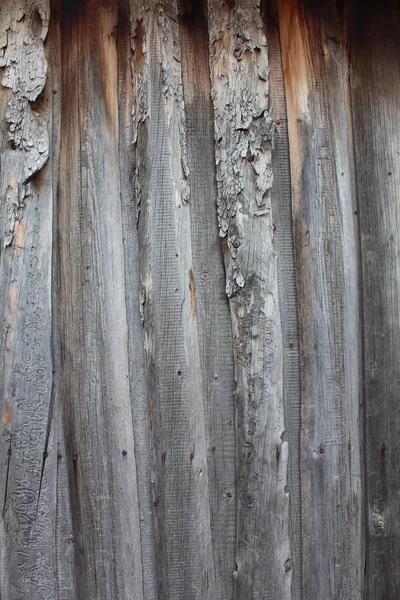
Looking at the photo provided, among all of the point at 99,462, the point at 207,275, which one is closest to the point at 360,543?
the point at 99,462

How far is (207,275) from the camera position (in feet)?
5.24

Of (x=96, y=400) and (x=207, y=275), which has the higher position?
(x=207, y=275)

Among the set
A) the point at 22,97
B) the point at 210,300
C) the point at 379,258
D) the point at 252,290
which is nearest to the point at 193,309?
the point at 210,300

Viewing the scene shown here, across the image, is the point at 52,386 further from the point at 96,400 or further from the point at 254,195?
the point at 254,195

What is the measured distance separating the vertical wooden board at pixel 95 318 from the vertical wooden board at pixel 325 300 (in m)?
0.50

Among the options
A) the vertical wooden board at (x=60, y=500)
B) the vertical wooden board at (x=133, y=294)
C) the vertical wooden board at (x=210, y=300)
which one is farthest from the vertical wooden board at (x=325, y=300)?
the vertical wooden board at (x=60, y=500)

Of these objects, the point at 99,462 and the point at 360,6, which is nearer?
A: the point at 99,462

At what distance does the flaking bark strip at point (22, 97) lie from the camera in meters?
1.53

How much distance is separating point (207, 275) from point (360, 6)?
0.94m

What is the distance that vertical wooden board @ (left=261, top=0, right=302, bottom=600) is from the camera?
1565 millimetres

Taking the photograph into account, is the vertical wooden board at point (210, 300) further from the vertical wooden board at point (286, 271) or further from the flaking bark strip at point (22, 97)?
the flaking bark strip at point (22, 97)

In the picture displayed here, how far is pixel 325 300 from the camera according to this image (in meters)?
1.56

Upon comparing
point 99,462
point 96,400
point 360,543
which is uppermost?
point 96,400

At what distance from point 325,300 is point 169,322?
442 millimetres
